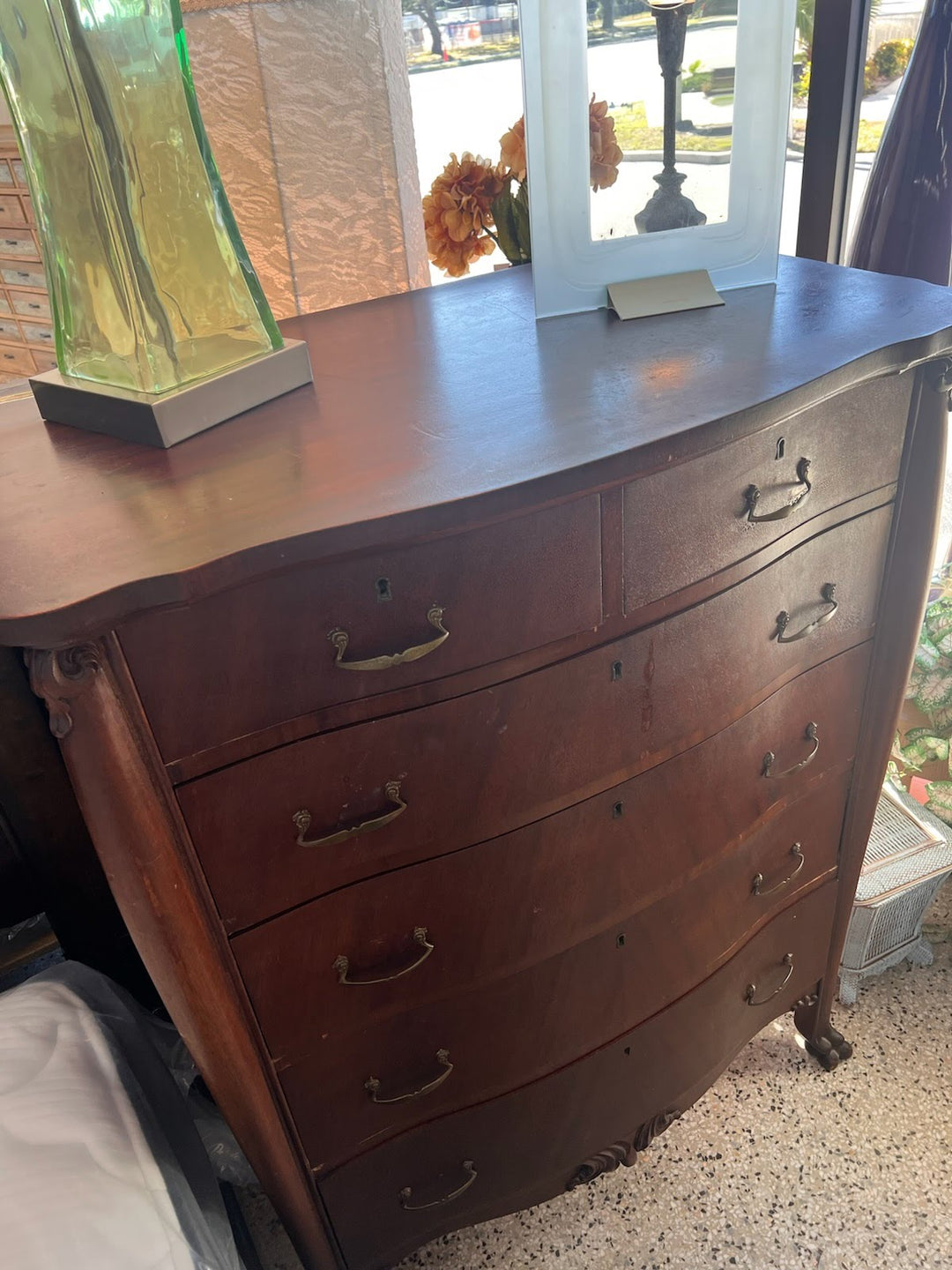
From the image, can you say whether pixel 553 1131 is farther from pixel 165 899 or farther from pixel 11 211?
pixel 11 211

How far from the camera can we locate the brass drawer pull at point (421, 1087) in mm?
933

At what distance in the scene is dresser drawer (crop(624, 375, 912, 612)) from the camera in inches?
30.6

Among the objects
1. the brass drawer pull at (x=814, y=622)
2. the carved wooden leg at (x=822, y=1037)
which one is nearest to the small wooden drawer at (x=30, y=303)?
the brass drawer pull at (x=814, y=622)

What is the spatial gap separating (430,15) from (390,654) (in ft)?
3.26

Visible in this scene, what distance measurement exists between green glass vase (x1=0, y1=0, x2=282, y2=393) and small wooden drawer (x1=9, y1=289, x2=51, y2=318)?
96 cm

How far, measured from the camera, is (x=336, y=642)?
69 centimetres

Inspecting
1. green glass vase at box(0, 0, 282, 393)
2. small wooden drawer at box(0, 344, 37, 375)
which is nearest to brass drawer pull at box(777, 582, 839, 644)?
green glass vase at box(0, 0, 282, 393)

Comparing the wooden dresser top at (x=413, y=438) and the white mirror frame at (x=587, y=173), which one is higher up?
the white mirror frame at (x=587, y=173)

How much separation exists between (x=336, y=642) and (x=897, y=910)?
118 centimetres

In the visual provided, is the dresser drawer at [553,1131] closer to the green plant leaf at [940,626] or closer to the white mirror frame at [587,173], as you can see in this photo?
the green plant leaf at [940,626]

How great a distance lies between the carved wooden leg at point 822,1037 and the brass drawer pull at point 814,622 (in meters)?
0.73

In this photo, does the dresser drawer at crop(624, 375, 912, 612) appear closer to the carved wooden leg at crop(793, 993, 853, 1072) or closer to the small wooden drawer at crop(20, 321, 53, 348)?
the carved wooden leg at crop(793, 993, 853, 1072)

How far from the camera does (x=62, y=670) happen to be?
1.98 ft

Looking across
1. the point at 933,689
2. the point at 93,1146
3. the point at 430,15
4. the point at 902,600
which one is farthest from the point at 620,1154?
the point at 430,15
